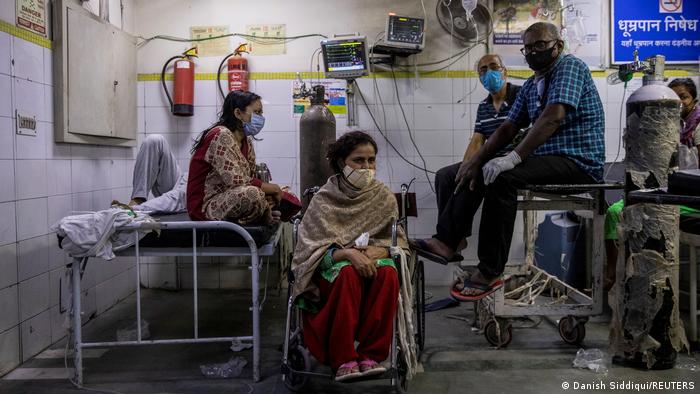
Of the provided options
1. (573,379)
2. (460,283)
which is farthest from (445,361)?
(573,379)

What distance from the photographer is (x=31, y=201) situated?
3.07 m

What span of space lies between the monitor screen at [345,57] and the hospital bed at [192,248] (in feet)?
5.87

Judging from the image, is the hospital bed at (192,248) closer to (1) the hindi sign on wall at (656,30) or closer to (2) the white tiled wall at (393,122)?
(2) the white tiled wall at (393,122)

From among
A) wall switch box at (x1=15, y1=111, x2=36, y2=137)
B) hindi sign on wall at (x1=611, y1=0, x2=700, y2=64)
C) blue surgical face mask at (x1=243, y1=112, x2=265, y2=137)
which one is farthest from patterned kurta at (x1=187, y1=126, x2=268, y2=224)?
hindi sign on wall at (x1=611, y1=0, x2=700, y2=64)

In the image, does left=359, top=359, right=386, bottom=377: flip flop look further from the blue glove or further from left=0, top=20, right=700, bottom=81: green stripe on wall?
left=0, top=20, right=700, bottom=81: green stripe on wall

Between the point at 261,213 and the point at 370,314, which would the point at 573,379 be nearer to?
the point at 370,314

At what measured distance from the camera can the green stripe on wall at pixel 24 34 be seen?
9.30ft

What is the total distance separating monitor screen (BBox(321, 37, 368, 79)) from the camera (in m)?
4.11

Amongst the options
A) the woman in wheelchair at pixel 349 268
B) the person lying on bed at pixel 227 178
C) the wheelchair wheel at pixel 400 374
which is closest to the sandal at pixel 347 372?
the woman in wheelchair at pixel 349 268

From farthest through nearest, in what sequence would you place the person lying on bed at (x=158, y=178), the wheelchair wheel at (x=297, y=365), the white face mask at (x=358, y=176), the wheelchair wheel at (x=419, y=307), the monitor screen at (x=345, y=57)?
the monitor screen at (x=345, y=57), the person lying on bed at (x=158, y=178), the wheelchair wheel at (x=419, y=307), the white face mask at (x=358, y=176), the wheelchair wheel at (x=297, y=365)

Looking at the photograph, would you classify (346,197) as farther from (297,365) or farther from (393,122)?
(393,122)

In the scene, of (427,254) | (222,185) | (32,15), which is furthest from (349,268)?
(32,15)

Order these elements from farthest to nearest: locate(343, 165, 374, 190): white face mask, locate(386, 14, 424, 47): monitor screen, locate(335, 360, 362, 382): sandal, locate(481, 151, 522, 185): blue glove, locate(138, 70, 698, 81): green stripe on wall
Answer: locate(138, 70, 698, 81): green stripe on wall → locate(386, 14, 424, 47): monitor screen → locate(481, 151, 522, 185): blue glove → locate(343, 165, 374, 190): white face mask → locate(335, 360, 362, 382): sandal

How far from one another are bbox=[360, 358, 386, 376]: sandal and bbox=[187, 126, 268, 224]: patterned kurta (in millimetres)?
1030
